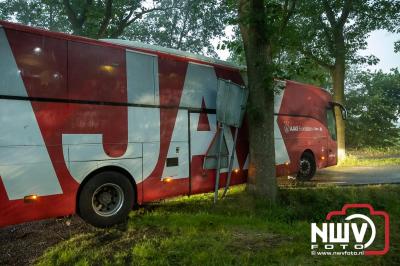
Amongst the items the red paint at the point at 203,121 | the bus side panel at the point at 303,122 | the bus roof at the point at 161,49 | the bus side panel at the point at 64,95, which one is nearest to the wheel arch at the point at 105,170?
the bus side panel at the point at 64,95

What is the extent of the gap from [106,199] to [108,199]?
0.04 metres

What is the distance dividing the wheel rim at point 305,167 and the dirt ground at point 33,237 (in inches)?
289

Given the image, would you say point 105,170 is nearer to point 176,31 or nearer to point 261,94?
point 261,94

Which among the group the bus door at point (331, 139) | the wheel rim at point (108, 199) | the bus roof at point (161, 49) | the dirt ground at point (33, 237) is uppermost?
the bus roof at point (161, 49)

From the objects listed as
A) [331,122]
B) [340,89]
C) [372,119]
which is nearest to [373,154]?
[372,119]

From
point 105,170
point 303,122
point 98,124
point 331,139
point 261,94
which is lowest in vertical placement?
point 105,170

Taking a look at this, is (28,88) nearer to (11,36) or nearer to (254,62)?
(11,36)

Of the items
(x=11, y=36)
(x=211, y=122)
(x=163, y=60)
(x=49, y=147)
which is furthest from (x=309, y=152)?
(x=11, y=36)

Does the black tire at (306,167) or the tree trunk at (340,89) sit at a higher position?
the tree trunk at (340,89)

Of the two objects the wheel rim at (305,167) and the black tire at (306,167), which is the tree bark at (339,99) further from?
the wheel rim at (305,167)

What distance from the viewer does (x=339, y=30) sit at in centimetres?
1814

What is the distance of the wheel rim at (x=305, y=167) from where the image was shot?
12.1 meters

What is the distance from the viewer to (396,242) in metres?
5.68

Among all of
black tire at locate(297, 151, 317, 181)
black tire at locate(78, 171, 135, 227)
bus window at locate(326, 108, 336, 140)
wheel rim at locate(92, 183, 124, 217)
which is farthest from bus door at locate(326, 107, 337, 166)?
wheel rim at locate(92, 183, 124, 217)
